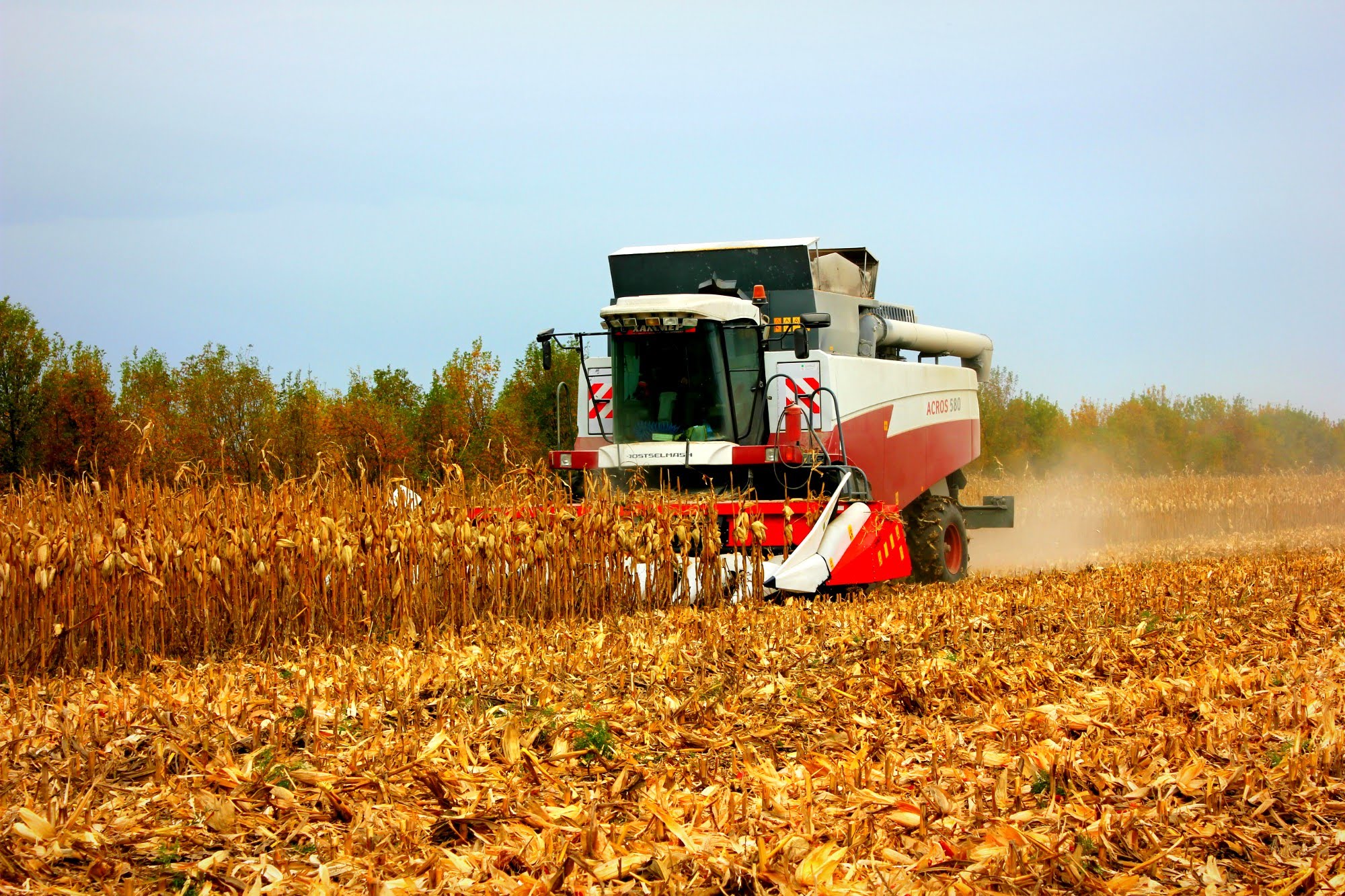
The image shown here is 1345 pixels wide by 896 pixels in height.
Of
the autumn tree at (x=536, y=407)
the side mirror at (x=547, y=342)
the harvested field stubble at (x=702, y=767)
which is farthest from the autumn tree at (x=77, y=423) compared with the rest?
the harvested field stubble at (x=702, y=767)

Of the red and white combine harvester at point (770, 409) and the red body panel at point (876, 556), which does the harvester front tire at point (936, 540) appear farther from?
the red body panel at point (876, 556)

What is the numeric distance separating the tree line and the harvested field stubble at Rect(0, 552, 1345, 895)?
26.1ft

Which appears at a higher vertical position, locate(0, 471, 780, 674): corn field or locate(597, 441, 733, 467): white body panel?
locate(597, 441, 733, 467): white body panel

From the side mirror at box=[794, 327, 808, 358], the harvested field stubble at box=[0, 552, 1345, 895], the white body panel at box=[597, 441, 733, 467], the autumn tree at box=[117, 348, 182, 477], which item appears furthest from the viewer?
the autumn tree at box=[117, 348, 182, 477]

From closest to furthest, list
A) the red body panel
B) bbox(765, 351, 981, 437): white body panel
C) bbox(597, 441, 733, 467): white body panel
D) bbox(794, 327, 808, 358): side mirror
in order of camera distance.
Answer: the red body panel → bbox(794, 327, 808, 358): side mirror → bbox(597, 441, 733, 467): white body panel → bbox(765, 351, 981, 437): white body panel

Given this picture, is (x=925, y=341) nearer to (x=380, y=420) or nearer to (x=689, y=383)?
(x=689, y=383)

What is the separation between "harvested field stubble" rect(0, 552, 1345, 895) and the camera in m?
3.01

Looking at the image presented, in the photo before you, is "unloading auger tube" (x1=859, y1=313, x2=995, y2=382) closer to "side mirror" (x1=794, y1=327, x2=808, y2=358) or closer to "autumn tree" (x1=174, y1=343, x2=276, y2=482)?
"side mirror" (x1=794, y1=327, x2=808, y2=358)

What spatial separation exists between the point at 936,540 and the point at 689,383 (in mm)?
2762

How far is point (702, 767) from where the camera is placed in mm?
3863

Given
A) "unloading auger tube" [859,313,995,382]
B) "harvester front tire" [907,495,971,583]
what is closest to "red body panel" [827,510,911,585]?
"harvester front tire" [907,495,971,583]

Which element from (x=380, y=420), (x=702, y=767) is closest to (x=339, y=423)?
(x=380, y=420)

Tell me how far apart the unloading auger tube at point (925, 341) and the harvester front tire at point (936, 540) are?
152 cm

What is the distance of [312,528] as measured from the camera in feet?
22.2
